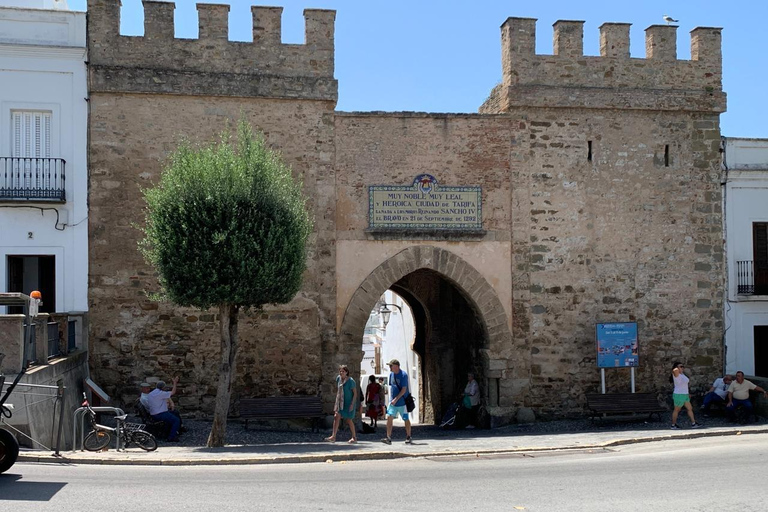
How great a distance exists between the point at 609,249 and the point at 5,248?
38.6ft

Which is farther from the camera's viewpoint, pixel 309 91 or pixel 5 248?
pixel 309 91

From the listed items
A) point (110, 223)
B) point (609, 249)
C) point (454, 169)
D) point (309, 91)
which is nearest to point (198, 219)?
point (110, 223)

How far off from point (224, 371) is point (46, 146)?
5957 millimetres

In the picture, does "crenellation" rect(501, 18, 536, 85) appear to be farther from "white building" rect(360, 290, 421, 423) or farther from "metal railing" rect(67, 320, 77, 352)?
"metal railing" rect(67, 320, 77, 352)

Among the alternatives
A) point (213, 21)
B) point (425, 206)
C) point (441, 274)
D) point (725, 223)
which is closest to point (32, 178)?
point (213, 21)

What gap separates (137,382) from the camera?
1597 centimetres

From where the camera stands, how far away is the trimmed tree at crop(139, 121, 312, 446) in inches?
516

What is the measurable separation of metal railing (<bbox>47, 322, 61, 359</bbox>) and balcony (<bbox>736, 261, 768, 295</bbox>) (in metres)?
13.6

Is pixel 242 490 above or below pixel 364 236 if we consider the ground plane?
below

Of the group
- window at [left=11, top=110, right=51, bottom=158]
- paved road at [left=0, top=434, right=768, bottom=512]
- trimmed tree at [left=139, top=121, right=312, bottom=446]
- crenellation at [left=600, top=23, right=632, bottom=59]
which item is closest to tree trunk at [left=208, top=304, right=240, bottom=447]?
trimmed tree at [left=139, top=121, right=312, bottom=446]

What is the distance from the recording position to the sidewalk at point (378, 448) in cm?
1157

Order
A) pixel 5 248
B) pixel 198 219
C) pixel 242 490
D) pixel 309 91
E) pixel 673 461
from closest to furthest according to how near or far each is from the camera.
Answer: pixel 242 490 < pixel 673 461 < pixel 198 219 < pixel 5 248 < pixel 309 91

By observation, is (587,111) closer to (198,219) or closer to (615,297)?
(615,297)

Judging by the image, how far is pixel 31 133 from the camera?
16.0 metres
